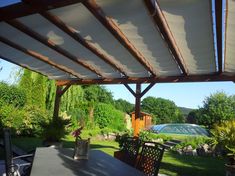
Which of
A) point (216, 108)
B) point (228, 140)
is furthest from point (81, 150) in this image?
point (216, 108)

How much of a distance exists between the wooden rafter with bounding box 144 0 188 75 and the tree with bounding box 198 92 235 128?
2109 cm

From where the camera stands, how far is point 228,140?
6051 mm

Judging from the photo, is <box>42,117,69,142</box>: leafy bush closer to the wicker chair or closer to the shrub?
the wicker chair

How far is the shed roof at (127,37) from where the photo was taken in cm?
421

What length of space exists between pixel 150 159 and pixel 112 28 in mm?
2362

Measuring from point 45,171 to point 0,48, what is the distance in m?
4.96

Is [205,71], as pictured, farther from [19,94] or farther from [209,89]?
[209,89]

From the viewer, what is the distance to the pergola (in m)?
4.20

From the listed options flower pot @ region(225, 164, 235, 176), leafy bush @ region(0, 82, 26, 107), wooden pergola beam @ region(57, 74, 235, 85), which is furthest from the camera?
leafy bush @ region(0, 82, 26, 107)

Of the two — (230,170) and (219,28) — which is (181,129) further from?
(219,28)

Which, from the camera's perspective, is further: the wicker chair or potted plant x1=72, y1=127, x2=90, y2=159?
the wicker chair

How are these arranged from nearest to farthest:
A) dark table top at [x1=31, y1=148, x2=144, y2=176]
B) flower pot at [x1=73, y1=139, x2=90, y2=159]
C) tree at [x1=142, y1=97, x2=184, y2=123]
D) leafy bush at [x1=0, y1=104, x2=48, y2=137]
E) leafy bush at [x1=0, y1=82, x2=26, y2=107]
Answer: dark table top at [x1=31, y1=148, x2=144, y2=176]
flower pot at [x1=73, y1=139, x2=90, y2=159]
leafy bush at [x1=0, y1=104, x2=48, y2=137]
leafy bush at [x1=0, y1=82, x2=26, y2=107]
tree at [x1=142, y1=97, x2=184, y2=123]

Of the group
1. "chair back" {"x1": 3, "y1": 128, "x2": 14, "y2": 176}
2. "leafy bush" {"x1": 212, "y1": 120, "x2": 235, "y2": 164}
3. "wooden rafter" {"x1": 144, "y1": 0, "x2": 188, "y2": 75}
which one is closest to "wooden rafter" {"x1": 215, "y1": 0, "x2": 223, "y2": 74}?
"wooden rafter" {"x1": 144, "y1": 0, "x2": 188, "y2": 75}

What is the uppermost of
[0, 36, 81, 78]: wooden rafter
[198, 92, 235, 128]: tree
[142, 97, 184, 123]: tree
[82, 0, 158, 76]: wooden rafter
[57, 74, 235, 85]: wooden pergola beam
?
[142, 97, 184, 123]: tree
